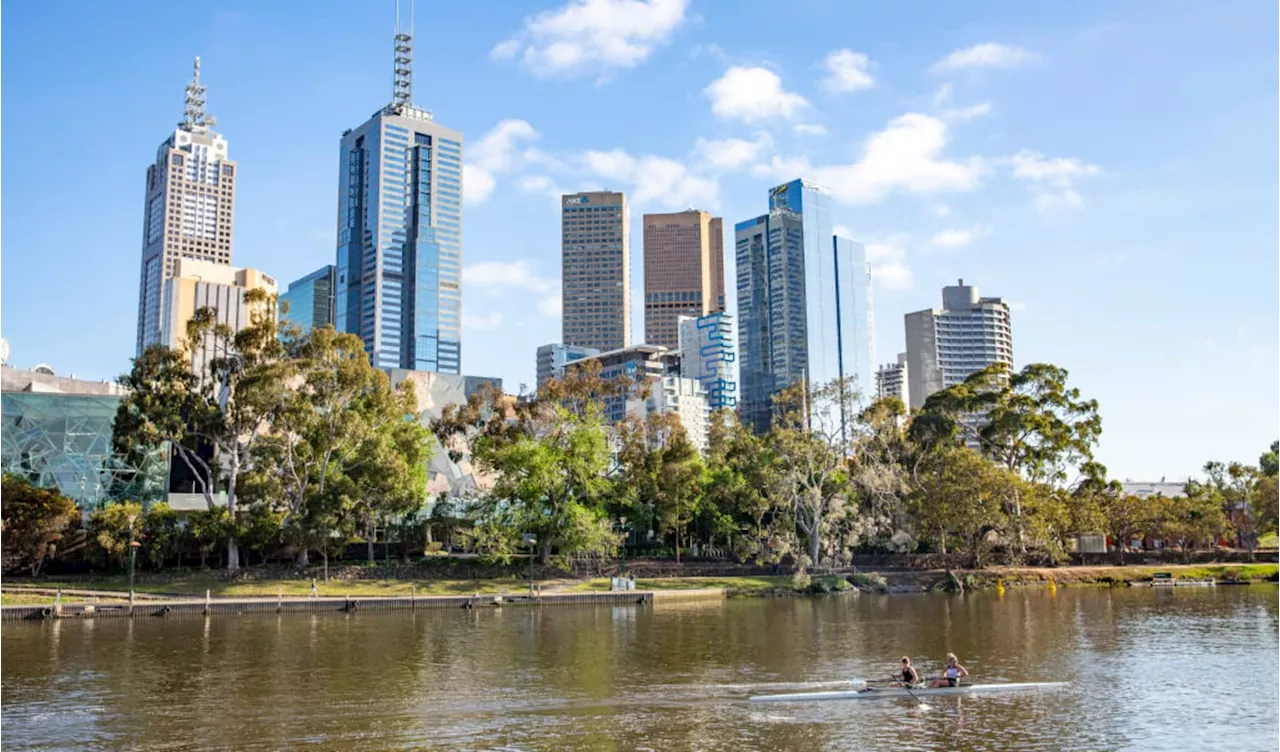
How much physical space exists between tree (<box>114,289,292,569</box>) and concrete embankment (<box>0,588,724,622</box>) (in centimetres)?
1218

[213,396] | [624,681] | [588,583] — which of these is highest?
[213,396]

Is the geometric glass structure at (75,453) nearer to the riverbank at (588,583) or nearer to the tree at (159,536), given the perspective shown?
the tree at (159,536)

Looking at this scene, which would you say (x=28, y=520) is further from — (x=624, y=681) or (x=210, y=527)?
(x=624, y=681)

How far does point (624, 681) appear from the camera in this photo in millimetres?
40531

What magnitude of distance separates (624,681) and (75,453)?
7836cm

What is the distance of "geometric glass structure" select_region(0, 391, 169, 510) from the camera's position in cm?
9508

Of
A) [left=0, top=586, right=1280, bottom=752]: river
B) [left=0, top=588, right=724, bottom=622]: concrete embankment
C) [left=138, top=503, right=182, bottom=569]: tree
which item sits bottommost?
[left=0, top=586, right=1280, bottom=752]: river

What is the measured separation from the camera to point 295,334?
293 ft

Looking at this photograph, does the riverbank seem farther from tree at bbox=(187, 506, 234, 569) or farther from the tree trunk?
tree at bbox=(187, 506, 234, 569)

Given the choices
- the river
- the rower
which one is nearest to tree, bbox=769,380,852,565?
the river

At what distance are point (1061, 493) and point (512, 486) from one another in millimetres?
56332

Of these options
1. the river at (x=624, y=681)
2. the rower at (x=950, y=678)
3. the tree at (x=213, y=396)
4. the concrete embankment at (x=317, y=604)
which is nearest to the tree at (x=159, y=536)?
the tree at (x=213, y=396)

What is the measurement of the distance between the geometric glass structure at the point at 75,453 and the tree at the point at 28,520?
1487 centimetres

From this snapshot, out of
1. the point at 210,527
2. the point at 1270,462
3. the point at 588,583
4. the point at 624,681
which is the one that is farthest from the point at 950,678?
the point at 1270,462
